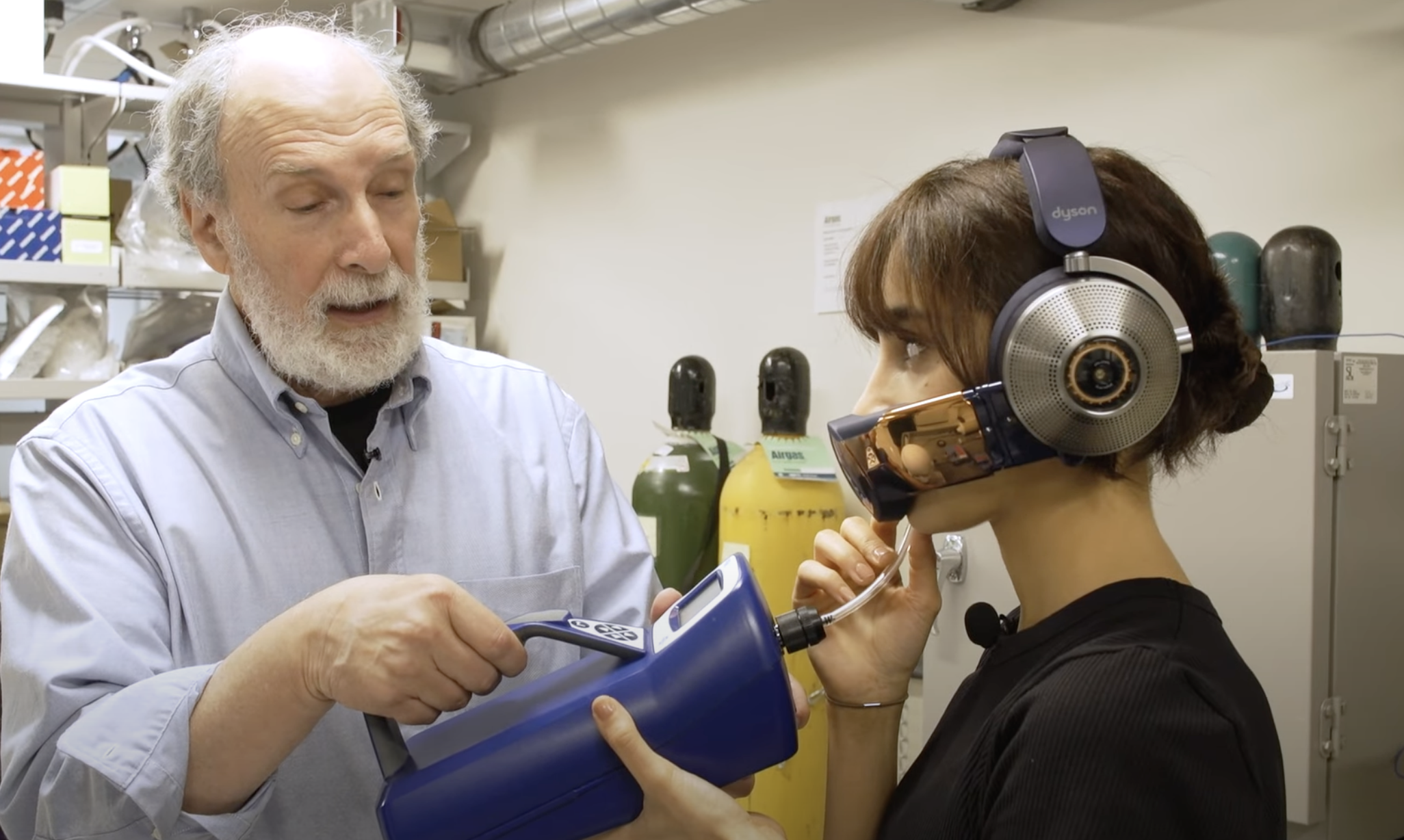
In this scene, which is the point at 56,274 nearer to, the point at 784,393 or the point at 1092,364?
the point at 784,393

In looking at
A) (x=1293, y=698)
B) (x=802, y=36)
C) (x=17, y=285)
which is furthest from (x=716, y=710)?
(x=17, y=285)

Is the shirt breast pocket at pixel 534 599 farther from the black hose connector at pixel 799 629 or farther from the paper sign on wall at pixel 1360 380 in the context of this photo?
the paper sign on wall at pixel 1360 380

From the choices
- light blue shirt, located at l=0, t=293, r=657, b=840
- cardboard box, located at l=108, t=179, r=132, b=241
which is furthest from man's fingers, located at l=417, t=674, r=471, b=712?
cardboard box, located at l=108, t=179, r=132, b=241

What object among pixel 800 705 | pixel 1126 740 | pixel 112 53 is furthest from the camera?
pixel 112 53

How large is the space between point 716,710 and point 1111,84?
2.14m

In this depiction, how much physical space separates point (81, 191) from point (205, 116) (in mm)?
2031

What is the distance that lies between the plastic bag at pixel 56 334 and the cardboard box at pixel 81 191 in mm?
241

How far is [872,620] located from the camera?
50.0 inches

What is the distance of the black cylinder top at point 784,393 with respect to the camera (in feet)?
→ 9.77

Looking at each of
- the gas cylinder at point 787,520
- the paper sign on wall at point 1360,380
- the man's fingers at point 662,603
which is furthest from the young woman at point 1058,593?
the gas cylinder at point 787,520

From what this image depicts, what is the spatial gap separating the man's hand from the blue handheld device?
1.8 inches

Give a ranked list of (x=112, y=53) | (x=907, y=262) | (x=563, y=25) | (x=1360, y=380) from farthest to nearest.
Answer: (x=563, y=25), (x=112, y=53), (x=1360, y=380), (x=907, y=262)

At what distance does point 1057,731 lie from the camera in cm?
87

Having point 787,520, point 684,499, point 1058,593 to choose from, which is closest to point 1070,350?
point 1058,593
